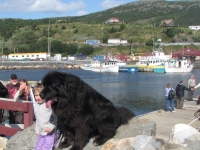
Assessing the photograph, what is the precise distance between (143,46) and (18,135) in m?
103

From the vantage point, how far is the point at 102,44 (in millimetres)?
109125

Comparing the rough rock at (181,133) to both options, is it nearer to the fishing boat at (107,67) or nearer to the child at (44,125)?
the child at (44,125)

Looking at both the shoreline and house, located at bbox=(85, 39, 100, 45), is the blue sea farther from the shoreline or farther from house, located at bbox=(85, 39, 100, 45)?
house, located at bbox=(85, 39, 100, 45)

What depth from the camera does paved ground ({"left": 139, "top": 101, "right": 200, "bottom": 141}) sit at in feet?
35.3

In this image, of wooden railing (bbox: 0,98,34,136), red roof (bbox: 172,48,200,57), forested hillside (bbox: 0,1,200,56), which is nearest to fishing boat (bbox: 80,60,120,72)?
red roof (bbox: 172,48,200,57)

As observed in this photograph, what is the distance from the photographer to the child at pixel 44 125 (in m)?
5.00

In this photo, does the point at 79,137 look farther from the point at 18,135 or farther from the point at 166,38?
the point at 166,38

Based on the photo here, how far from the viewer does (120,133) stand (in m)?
5.32

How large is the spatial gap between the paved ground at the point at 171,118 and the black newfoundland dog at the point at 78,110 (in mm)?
5073

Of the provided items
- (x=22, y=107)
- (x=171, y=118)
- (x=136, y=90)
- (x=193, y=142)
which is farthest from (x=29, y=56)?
(x=193, y=142)

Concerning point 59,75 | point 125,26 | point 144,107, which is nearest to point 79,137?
point 59,75

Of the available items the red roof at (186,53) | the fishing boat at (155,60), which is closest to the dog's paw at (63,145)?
the fishing boat at (155,60)

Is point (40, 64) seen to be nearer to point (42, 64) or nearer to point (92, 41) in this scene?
point (42, 64)

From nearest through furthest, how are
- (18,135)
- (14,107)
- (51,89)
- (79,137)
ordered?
(51,89)
(79,137)
(18,135)
(14,107)
